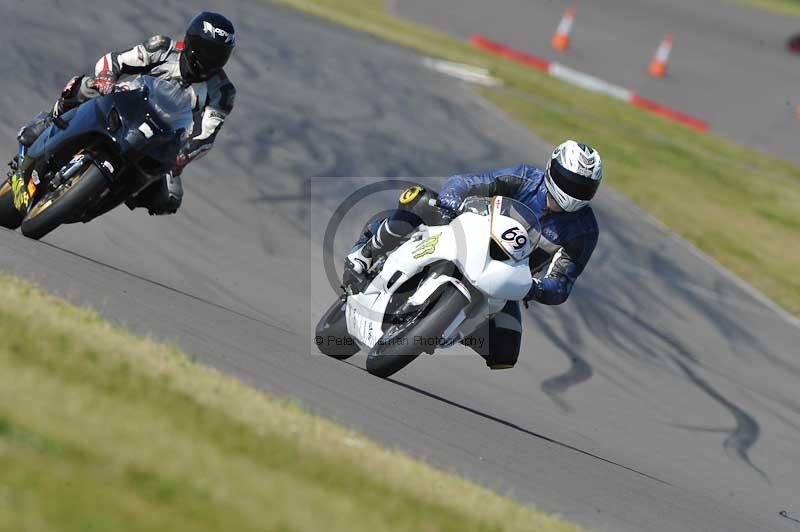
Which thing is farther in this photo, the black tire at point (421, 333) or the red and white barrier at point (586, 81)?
the red and white barrier at point (586, 81)

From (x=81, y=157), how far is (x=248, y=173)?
13.6 ft

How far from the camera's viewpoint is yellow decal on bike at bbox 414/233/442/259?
6969mm

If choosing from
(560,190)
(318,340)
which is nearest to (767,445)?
(560,190)

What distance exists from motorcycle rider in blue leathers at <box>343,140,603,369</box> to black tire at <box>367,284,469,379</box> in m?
0.67

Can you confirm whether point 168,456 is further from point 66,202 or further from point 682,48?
point 682,48

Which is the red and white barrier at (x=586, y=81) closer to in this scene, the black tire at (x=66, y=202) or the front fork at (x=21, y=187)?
the front fork at (x=21, y=187)

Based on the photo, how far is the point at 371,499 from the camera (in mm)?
4492

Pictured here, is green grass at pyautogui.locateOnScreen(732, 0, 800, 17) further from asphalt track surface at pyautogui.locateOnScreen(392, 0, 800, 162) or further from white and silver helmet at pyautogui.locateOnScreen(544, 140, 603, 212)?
white and silver helmet at pyautogui.locateOnScreen(544, 140, 603, 212)

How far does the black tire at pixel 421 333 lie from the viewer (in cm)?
667

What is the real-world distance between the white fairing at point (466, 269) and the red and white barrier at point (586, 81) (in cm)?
1501

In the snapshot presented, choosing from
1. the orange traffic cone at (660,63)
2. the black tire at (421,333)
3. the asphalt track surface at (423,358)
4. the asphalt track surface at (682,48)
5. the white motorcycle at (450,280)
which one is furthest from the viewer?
the orange traffic cone at (660,63)

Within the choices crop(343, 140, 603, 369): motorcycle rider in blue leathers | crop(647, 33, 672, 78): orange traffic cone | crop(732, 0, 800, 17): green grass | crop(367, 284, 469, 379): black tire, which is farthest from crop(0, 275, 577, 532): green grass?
crop(732, 0, 800, 17): green grass

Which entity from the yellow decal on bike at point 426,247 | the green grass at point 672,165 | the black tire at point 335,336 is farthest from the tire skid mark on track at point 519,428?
the green grass at point 672,165

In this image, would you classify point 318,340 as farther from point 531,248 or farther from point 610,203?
point 610,203
